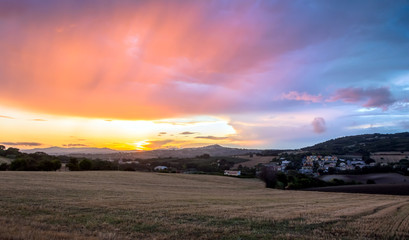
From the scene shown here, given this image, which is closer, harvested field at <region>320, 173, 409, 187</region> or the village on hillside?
harvested field at <region>320, 173, 409, 187</region>

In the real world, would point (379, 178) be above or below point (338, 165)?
below

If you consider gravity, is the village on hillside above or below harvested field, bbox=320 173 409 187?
above

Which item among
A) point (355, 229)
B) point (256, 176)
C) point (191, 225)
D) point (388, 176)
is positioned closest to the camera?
point (191, 225)

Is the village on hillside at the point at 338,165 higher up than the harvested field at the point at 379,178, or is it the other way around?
the village on hillside at the point at 338,165

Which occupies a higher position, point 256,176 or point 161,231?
point 161,231

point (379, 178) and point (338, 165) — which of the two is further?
point (338, 165)

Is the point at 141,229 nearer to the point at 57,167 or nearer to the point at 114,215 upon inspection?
the point at 114,215

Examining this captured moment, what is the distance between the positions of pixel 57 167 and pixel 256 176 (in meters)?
61.7

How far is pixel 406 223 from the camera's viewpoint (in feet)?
53.5

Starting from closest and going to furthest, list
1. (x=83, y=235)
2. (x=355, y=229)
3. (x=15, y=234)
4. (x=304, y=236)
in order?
(x=15, y=234) < (x=83, y=235) < (x=304, y=236) < (x=355, y=229)

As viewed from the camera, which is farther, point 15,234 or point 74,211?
point 74,211

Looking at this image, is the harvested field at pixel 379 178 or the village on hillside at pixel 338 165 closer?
the harvested field at pixel 379 178

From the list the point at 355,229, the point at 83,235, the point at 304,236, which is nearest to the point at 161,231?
the point at 83,235

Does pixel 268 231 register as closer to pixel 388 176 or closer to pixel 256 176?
pixel 256 176
